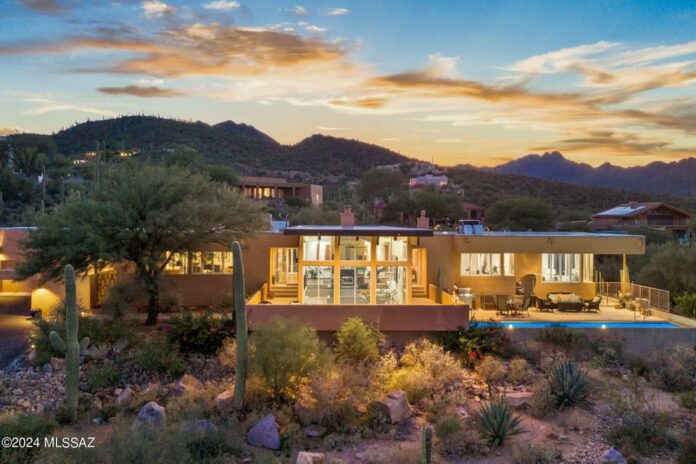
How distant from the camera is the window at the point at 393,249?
18062mm

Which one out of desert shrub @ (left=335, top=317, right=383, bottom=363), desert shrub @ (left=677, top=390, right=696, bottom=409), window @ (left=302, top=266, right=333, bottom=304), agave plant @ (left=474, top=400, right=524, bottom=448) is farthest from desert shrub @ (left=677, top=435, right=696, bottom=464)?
window @ (left=302, top=266, right=333, bottom=304)

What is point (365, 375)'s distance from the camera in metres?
14.6

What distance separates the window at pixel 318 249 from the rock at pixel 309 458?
756cm

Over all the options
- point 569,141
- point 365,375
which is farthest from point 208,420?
point 569,141

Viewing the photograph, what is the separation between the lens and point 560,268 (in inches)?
847

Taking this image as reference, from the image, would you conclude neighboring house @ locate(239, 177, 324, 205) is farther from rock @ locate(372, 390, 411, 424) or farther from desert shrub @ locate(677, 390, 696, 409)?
desert shrub @ locate(677, 390, 696, 409)

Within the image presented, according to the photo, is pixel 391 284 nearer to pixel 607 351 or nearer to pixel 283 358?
pixel 283 358

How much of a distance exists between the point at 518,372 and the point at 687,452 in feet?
15.4

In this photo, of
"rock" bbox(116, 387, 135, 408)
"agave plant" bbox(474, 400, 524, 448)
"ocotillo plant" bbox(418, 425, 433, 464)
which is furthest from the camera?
"rock" bbox(116, 387, 135, 408)

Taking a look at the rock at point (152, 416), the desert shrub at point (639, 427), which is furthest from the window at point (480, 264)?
the rock at point (152, 416)

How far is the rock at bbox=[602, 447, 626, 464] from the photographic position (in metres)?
11.3

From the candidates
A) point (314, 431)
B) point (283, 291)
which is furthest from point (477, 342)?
point (283, 291)

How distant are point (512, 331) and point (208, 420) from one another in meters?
9.63

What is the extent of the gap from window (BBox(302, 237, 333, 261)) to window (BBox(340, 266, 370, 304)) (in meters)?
0.71
